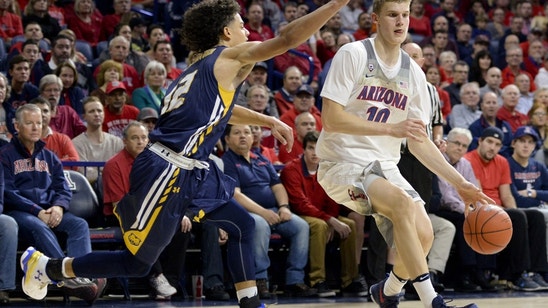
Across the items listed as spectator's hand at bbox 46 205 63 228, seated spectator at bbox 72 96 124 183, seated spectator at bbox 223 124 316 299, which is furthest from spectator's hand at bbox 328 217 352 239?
spectator's hand at bbox 46 205 63 228

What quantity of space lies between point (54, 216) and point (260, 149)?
2614 millimetres

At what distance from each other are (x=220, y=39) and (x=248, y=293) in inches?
62.8

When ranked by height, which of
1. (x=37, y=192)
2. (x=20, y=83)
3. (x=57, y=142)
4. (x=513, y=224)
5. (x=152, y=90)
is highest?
(x=20, y=83)

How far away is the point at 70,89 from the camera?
36.1 ft

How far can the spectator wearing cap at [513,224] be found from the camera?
Result: 972 centimetres

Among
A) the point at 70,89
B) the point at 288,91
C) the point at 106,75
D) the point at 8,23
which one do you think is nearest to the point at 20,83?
the point at 70,89

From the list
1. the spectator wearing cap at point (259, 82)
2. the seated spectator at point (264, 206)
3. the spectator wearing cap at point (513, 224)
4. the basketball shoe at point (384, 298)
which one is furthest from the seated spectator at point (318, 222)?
the basketball shoe at point (384, 298)

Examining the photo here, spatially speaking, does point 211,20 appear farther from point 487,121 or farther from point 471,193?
point 487,121

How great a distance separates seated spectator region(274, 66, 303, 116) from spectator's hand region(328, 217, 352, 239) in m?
2.77

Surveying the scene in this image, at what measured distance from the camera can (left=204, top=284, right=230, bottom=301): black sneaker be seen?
8680 millimetres

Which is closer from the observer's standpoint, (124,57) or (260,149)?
(260,149)

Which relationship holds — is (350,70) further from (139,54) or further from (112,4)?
(112,4)

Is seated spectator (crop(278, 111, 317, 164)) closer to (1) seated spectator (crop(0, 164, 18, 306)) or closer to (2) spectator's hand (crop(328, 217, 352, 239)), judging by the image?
(2) spectator's hand (crop(328, 217, 352, 239))

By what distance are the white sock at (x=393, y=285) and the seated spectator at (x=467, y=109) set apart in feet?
20.7
